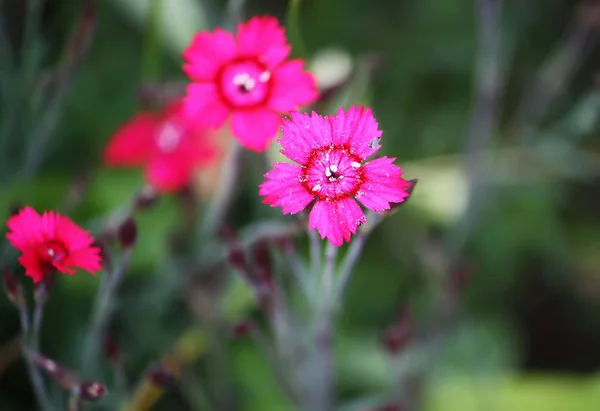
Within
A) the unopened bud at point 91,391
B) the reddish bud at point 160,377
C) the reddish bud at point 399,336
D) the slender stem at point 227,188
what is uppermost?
the slender stem at point 227,188

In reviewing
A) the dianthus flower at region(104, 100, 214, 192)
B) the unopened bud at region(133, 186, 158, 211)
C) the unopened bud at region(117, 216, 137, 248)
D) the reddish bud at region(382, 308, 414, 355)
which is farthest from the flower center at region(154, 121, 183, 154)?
the reddish bud at region(382, 308, 414, 355)

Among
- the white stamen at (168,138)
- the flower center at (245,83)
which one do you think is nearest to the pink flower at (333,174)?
the flower center at (245,83)

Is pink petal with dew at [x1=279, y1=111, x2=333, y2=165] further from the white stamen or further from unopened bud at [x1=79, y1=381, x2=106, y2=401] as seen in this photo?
the white stamen

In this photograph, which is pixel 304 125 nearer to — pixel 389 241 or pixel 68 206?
pixel 68 206

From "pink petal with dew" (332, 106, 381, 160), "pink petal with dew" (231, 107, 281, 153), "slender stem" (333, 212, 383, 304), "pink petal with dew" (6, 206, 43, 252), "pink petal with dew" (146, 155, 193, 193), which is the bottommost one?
"slender stem" (333, 212, 383, 304)

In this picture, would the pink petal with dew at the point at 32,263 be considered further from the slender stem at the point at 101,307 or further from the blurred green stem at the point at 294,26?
the blurred green stem at the point at 294,26

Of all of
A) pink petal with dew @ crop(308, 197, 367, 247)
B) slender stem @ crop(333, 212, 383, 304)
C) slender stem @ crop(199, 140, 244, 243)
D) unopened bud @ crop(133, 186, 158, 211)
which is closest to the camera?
pink petal with dew @ crop(308, 197, 367, 247)

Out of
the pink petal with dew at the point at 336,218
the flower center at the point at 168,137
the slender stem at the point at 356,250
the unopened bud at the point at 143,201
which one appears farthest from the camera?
the flower center at the point at 168,137
